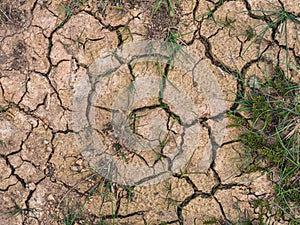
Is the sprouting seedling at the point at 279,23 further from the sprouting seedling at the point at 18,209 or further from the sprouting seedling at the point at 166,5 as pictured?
the sprouting seedling at the point at 18,209

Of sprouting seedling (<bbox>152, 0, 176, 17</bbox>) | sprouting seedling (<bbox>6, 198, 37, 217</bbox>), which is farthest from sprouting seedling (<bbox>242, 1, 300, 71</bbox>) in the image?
sprouting seedling (<bbox>6, 198, 37, 217</bbox>)

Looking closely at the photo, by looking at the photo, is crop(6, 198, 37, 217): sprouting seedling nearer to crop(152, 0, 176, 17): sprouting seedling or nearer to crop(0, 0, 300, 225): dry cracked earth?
crop(0, 0, 300, 225): dry cracked earth

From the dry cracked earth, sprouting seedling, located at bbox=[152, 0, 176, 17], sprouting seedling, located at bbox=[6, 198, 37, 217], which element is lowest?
sprouting seedling, located at bbox=[6, 198, 37, 217]

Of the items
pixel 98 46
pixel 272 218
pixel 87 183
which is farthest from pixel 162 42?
pixel 272 218

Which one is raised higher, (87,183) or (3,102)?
(3,102)

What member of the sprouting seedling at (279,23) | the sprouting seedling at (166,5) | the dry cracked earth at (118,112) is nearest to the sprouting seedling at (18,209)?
the dry cracked earth at (118,112)

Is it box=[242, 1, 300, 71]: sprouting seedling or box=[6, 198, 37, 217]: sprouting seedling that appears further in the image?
box=[6, 198, 37, 217]: sprouting seedling

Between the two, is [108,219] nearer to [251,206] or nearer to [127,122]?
[127,122]

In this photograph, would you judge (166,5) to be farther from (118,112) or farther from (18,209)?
(18,209)

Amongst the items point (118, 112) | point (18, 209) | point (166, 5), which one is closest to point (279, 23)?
point (166, 5)
